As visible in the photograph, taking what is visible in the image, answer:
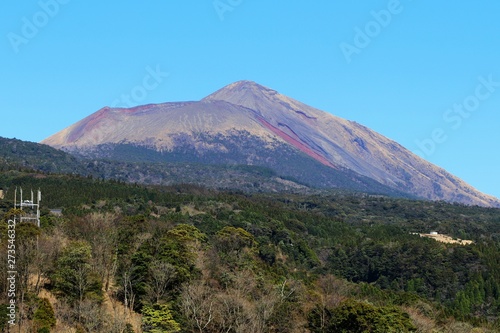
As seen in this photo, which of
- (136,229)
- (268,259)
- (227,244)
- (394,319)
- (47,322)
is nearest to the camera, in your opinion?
(47,322)

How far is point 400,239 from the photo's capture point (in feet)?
415

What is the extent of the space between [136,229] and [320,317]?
23.2 m

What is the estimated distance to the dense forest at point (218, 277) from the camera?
179ft

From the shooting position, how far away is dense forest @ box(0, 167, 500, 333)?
179 ft

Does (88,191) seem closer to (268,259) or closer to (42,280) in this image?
(268,259)

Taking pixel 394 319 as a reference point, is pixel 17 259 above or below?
above

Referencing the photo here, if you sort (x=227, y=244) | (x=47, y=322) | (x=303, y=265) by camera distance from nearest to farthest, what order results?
1. (x=47, y=322)
2. (x=227, y=244)
3. (x=303, y=265)

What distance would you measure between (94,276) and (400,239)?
A: 77.0 metres

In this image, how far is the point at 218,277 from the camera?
219ft

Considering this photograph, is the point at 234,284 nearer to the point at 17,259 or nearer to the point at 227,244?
the point at 17,259

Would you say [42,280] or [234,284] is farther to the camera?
[234,284]

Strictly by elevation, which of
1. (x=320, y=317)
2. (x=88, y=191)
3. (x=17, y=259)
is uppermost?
A: (x=88, y=191)

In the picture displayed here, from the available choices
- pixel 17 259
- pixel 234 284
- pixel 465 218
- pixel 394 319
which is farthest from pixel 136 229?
pixel 465 218

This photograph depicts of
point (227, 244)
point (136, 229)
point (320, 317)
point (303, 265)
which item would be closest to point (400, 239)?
point (303, 265)
